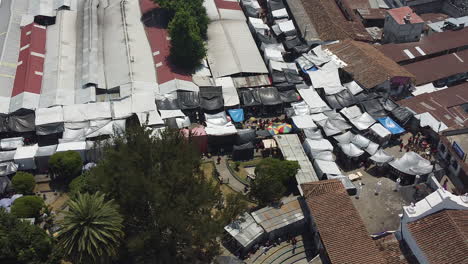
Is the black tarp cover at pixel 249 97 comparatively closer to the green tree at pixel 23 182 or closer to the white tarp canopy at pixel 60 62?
the white tarp canopy at pixel 60 62

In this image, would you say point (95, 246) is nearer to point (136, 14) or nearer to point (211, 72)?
point (211, 72)

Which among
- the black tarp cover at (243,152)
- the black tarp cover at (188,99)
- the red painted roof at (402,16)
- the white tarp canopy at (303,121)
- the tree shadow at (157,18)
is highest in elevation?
the red painted roof at (402,16)

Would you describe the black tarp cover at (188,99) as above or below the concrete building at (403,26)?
below

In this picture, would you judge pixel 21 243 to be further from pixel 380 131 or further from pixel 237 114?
pixel 380 131

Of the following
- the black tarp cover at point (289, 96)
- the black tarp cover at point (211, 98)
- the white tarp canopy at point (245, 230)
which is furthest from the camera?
the black tarp cover at point (289, 96)

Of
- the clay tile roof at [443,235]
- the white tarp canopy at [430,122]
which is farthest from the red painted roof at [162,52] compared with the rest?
the clay tile roof at [443,235]

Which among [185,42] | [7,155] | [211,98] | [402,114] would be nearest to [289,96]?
[211,98]

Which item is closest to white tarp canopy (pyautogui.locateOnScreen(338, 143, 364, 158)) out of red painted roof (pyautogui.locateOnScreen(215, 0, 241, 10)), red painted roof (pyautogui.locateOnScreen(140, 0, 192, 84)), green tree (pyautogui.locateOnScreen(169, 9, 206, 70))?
red painted roof (pyautogui.locateOnScreen(140, 0, 192, 84))
